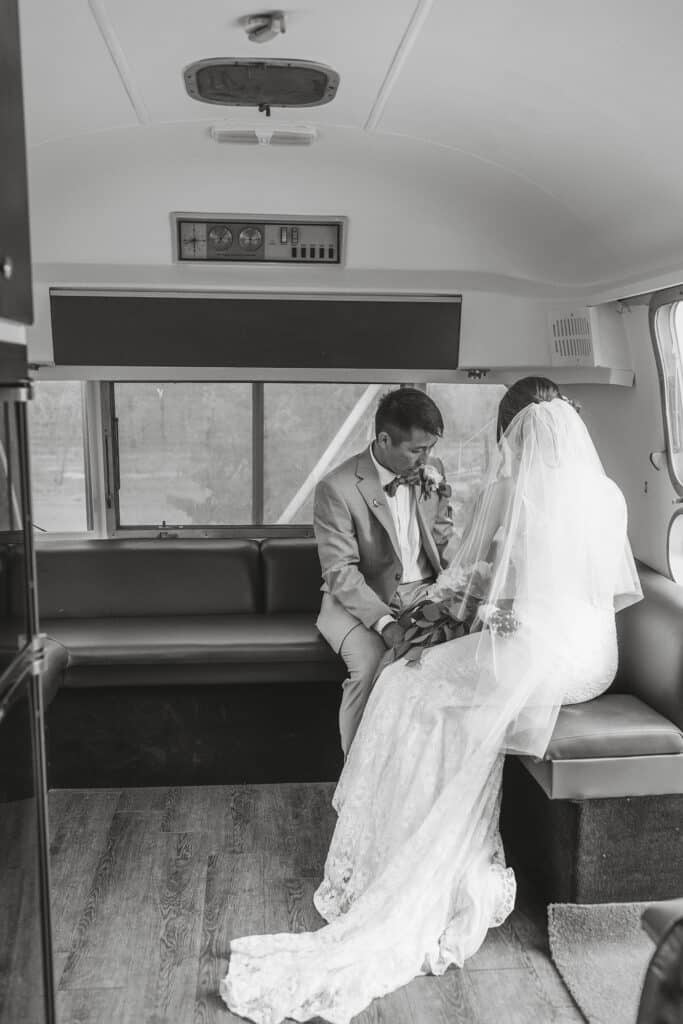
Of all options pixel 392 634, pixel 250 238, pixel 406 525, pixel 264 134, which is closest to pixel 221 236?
pixel 250 238

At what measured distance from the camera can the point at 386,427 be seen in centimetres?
396

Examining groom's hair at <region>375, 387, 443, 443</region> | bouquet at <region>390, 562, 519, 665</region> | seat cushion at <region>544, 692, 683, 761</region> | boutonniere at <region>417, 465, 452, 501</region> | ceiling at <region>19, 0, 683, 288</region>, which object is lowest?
seat cushion at <region>544, 692, 683, 761</region>

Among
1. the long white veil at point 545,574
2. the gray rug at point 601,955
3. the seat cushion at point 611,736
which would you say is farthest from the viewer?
the long white veil at point 545,574

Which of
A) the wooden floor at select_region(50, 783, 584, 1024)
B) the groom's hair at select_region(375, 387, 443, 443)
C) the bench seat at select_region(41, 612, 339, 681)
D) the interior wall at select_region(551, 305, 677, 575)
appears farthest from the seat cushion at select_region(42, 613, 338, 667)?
the interior wall at select_region(551, 305, 677, 575)

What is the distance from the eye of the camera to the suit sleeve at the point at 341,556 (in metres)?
3.87

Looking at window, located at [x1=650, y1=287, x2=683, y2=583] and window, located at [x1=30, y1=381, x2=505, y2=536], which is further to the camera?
window, located at [x1=30, y1=381, x2=505, y2=536]

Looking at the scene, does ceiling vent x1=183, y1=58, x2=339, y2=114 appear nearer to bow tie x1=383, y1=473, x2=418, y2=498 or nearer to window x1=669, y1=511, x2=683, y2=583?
bow tie x1=383, y1=473, x2=418, y2=498

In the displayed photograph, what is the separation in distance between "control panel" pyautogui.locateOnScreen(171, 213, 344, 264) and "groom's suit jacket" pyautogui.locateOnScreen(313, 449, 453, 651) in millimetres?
942

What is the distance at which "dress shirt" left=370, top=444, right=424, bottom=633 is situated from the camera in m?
4.10

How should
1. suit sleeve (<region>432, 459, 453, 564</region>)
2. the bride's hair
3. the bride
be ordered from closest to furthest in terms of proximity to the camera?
the bride < the bride's hair < suit sleeve (<region>432, 459, 453, 564</region>)

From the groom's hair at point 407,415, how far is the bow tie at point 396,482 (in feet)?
0.61

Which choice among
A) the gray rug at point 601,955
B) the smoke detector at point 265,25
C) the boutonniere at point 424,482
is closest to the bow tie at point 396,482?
the boutonniere at point 424,482

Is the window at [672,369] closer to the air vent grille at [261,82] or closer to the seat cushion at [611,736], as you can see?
the seat cushion at [611,736]

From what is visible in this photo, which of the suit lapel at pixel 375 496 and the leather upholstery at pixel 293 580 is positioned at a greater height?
the suit lapel at pixel 375 496
